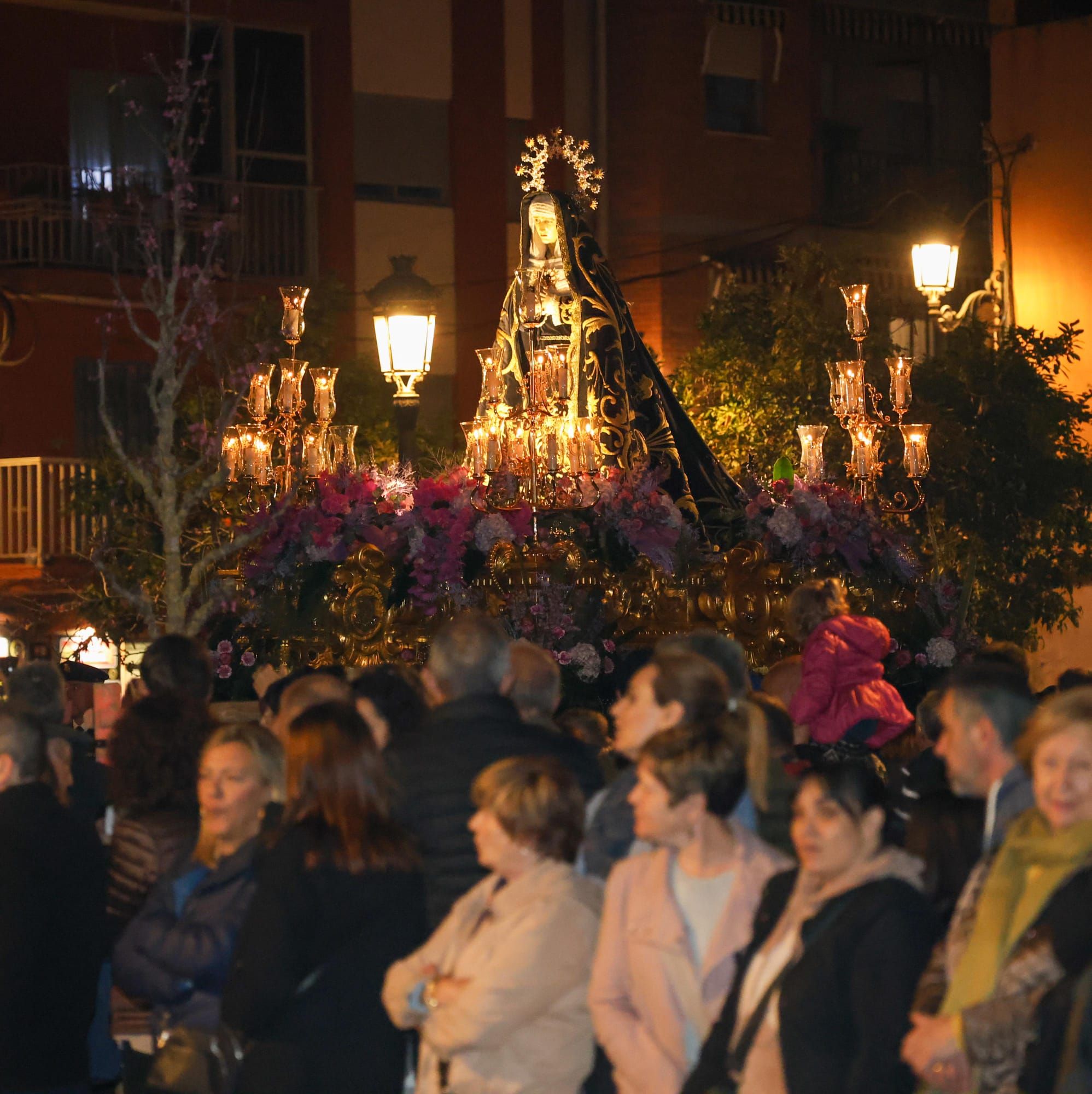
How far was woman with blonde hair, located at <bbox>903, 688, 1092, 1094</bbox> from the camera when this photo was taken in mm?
4262

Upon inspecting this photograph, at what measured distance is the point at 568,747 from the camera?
5902mm

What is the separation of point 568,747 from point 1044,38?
1733 centimetres

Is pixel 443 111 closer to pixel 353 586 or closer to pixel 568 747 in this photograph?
pixel 353 586

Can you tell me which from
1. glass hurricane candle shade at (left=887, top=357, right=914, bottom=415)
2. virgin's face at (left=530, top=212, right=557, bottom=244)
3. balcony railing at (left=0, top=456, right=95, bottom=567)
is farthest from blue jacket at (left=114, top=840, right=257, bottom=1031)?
balcony railing at (left=0, top=456, right=95, bottom=567)

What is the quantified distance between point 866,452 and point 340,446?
2.76 meters

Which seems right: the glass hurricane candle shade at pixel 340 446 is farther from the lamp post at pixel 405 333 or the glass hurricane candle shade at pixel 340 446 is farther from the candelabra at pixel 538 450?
the candelabra at pixel 538 450

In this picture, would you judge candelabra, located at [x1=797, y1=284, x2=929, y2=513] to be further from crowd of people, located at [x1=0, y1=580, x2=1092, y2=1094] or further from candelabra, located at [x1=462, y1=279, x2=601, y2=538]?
crowd of people, located at [x1=0, y1=580, x2=1092, y2=1094]

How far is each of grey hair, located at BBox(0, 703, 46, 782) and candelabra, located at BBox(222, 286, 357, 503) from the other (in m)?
5.01

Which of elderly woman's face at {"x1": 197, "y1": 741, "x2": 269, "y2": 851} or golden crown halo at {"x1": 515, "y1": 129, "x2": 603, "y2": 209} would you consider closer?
elderly woman's face at {"x1": 197, "y1": 741, "x2": 269, "y2": 851}

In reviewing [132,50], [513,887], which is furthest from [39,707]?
[132,50]

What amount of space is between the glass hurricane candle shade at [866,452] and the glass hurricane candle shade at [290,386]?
2818mm

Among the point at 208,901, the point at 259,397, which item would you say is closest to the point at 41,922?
the point at 208,901

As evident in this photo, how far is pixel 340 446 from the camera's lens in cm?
1206

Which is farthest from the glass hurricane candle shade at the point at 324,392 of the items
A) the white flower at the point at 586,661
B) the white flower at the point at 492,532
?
the white flower at the point at 586,661
